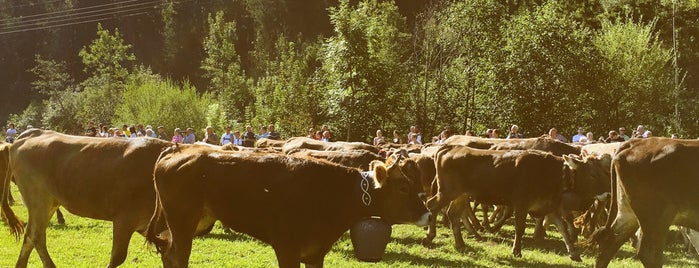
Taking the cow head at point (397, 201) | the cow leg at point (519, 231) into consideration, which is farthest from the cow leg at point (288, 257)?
the cow leg at point (519, 231)

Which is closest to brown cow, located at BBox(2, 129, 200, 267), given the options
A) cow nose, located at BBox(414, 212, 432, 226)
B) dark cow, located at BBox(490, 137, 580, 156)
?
cow nose, located at BBox(414, 212, 432, 226)

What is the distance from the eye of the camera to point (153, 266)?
10250mm

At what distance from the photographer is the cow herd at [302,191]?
702 centimetres

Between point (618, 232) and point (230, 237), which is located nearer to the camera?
point (618, 232)

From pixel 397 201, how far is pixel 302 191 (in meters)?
1.01

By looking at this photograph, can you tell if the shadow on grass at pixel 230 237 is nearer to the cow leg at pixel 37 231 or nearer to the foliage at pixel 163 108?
the cow leg at pixel 37 231

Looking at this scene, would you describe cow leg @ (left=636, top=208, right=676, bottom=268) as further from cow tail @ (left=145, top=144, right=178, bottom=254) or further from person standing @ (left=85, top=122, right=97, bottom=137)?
person standing @ (left=85, top=122, right=97, bottom=137)

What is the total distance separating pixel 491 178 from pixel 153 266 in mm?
6308

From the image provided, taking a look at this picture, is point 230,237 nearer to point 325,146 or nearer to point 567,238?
point 325,146

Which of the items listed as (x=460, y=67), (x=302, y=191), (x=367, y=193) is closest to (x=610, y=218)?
(x=367, y=193)

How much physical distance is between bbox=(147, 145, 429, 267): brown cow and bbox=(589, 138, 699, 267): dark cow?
3786mm

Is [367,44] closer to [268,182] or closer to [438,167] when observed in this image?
[438,167]

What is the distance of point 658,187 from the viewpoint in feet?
29.3

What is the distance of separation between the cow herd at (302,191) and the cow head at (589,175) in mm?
25
